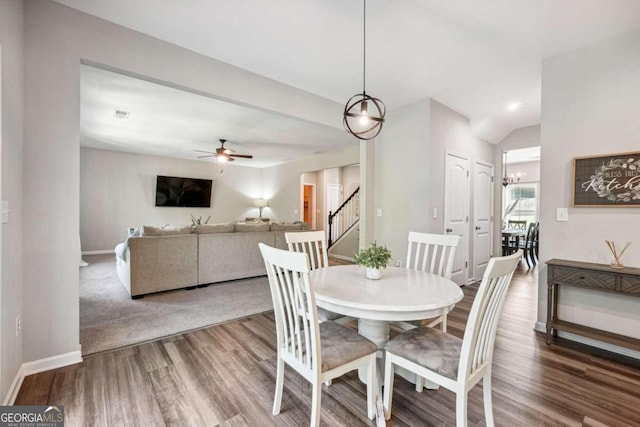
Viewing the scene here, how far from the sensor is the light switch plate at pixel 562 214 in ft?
8.77

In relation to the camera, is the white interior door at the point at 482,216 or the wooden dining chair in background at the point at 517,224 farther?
the wooden dining chair in background at the point at 517,224

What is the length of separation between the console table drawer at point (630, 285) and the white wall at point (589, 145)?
0.26 metres

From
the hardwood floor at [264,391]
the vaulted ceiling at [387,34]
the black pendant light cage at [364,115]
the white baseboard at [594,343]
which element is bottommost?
the hardwood floor at [264,391]

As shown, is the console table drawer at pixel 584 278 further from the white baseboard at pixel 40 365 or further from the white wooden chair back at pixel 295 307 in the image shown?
the white baseboard at pixel 40 365

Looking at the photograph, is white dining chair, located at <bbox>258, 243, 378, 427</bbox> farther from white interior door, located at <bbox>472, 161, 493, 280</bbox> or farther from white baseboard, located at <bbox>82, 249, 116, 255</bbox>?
white baseboard, located at <bbox>82, 249, 116, 255</bbox>

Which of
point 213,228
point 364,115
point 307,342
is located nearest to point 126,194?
point 213,228

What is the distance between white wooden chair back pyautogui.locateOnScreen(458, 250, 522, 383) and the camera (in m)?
1.21

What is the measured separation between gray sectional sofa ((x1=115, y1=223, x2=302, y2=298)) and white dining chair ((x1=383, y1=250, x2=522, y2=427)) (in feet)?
10.9

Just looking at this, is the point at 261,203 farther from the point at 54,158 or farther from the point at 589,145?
the point at 589,145

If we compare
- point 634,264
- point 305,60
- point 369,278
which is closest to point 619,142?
point 634,264

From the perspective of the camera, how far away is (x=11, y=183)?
1716mm

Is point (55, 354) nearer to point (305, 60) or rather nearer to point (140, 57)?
point (140, 57)

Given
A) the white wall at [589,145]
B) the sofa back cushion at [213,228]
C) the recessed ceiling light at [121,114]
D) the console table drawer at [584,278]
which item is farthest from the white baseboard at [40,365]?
the white wall at [589,145]

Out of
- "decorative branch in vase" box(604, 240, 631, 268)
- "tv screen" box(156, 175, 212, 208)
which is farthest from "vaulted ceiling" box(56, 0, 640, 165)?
"tv screen" box(156, 175, 212, 208)
